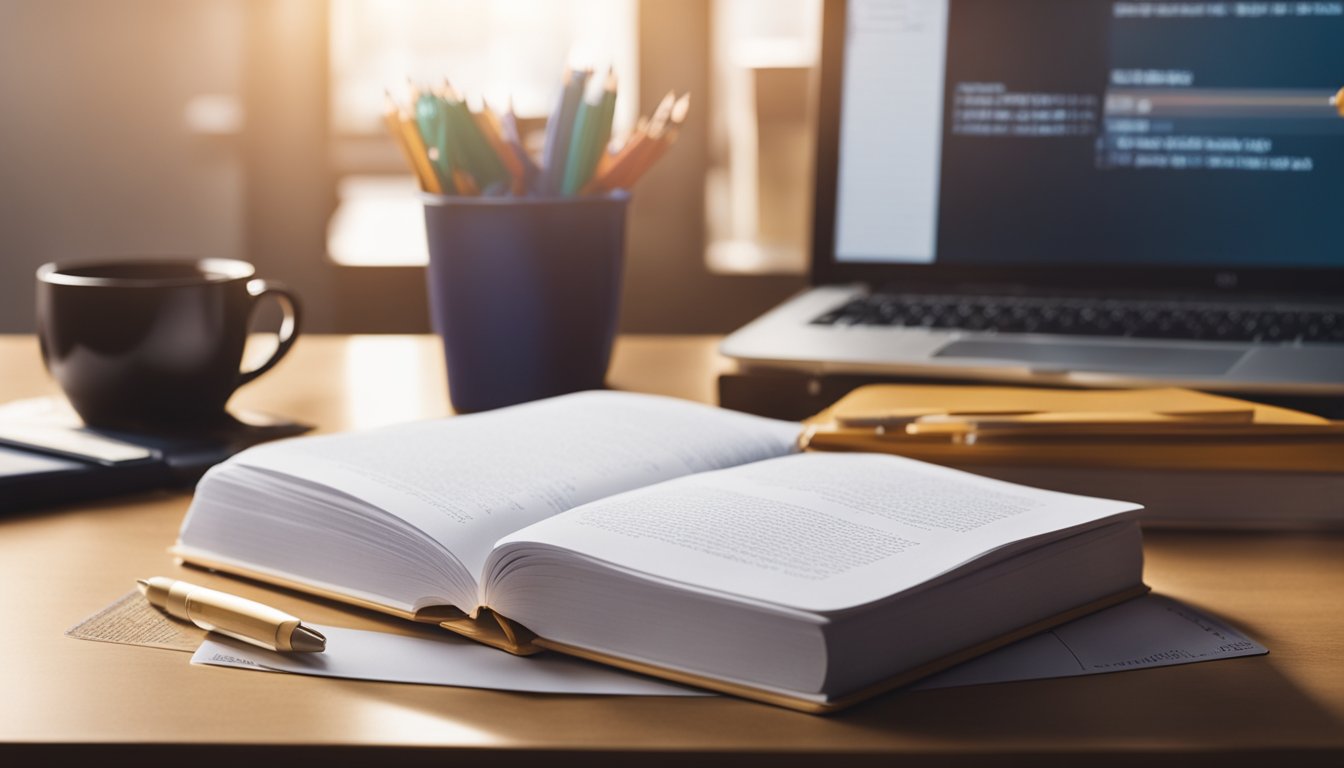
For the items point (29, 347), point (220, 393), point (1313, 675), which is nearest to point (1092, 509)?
point (1313, 675)

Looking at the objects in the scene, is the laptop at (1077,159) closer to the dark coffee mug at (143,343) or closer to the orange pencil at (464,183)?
the orange pencil at (464,183)

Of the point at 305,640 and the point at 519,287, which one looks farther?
the point at 519,287

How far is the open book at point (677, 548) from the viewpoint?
40cm

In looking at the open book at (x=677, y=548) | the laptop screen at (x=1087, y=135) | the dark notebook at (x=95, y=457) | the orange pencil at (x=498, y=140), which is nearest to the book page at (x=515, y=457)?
the open book at (x=677, y=548)

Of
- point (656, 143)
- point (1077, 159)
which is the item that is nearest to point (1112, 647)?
point (656, 143)

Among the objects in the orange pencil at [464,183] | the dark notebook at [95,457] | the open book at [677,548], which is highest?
the orange pencil at [464,183]

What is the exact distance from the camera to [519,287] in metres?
0.83

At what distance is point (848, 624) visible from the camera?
1.26 feet

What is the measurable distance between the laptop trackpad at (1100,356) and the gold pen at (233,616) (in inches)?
19.4

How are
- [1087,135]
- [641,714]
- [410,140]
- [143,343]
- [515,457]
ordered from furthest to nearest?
[1087,135]
[410,140]
[143,343]
[515,457]
[641,714]

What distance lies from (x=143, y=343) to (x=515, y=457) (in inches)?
11.7

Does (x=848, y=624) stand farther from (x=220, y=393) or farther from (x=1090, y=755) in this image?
(x=220, y=393)

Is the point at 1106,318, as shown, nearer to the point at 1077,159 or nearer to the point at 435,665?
the point at 1077,159

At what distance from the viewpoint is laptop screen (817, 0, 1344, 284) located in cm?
97
